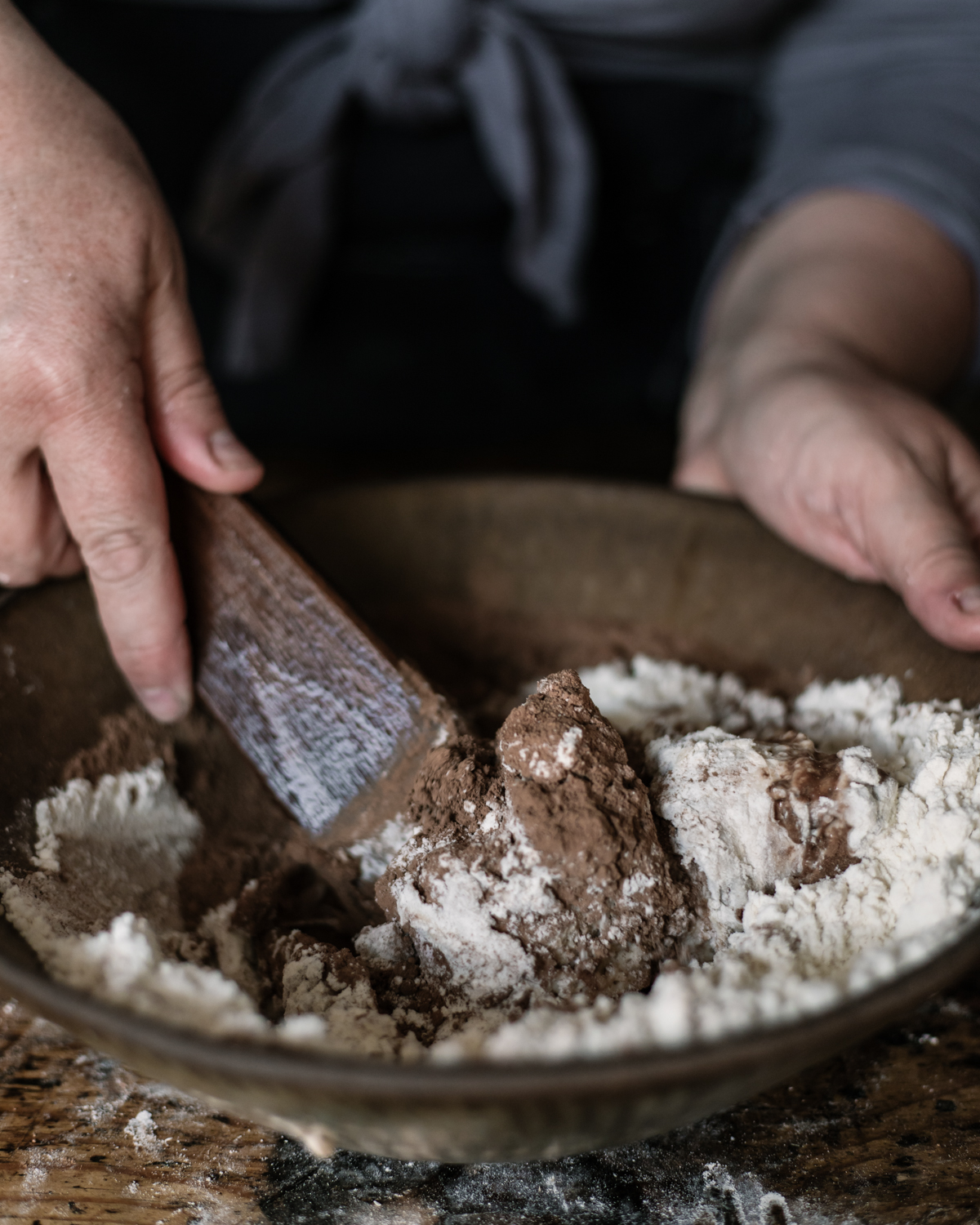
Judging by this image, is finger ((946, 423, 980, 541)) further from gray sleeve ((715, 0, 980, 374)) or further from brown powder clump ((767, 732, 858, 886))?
gray sleeve ((715, 0, 980, 374))

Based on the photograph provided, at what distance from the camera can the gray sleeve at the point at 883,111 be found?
0.98 meters

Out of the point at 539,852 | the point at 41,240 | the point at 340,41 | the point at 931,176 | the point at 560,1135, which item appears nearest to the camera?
the point at 560,1135

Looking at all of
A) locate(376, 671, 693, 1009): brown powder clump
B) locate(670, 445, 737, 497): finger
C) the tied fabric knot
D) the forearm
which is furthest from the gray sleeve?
locate(376, 671, 693, 1009): brown powder clump

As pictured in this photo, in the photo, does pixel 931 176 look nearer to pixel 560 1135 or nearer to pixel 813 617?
pixel 813 617

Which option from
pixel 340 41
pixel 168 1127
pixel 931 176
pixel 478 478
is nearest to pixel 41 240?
pixel 478 478

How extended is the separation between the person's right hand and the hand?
0.40 metres

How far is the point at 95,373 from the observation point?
1.94 ft

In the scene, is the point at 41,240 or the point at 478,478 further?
the point at 478,478

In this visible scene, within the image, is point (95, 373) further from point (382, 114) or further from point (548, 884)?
point (382, 114)

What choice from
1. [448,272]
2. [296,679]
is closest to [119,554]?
[296,679]

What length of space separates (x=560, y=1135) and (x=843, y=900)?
18 centimetres

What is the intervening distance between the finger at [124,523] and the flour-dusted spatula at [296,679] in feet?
0.11

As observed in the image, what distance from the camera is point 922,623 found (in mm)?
611

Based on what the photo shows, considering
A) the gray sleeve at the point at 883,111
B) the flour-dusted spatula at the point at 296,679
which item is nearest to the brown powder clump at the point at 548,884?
the flour-dusted spatula at the point at 296,679
